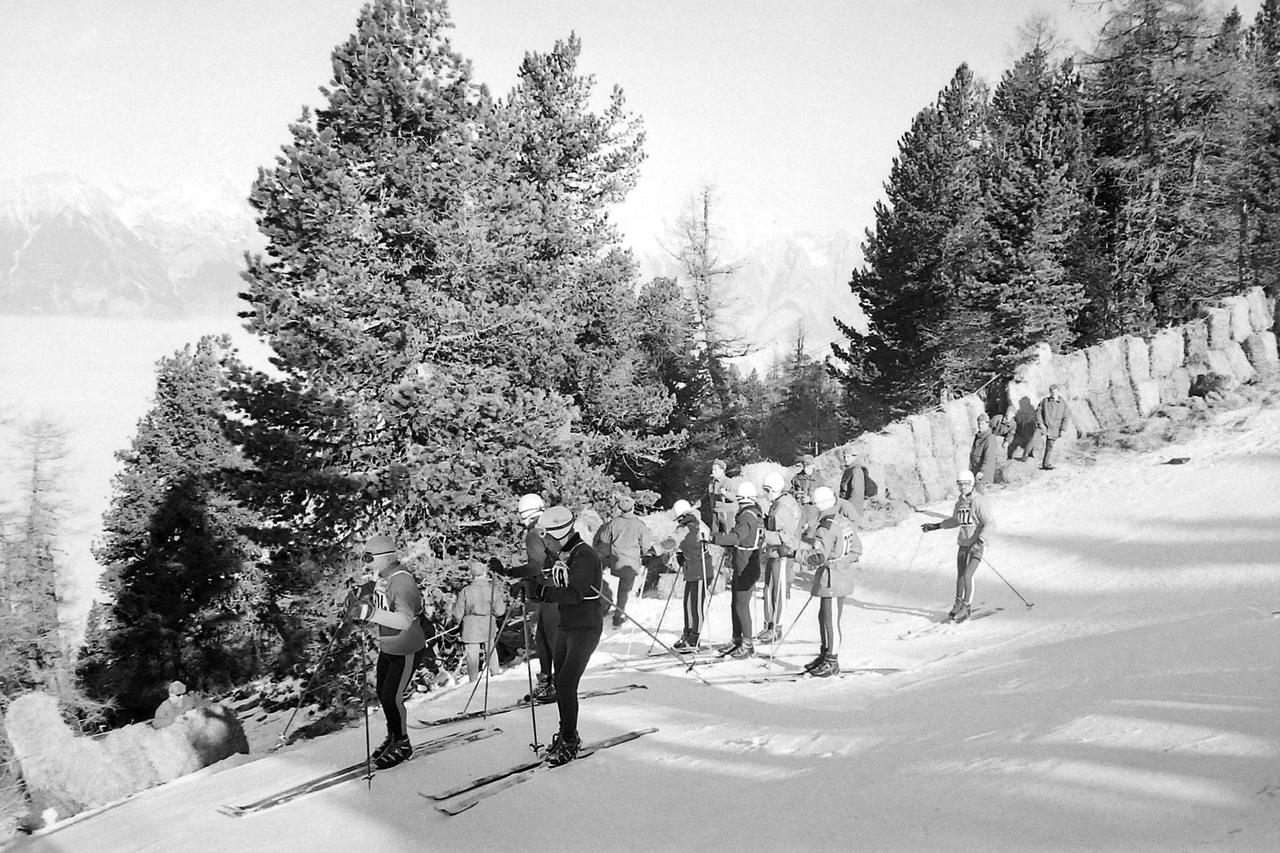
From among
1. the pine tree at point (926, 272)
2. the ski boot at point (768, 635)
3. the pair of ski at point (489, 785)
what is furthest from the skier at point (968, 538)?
the pine tree at point (926, 272)

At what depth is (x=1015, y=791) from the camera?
489 centimetres

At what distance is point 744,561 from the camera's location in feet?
35.7

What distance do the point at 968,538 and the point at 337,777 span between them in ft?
29.3

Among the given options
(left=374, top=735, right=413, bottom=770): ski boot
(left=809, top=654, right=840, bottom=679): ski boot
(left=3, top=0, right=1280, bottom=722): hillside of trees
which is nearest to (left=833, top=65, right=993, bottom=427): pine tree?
(left=3, top=0, right=1280, bottom=722): hillside of trees

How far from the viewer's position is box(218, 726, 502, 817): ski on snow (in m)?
7.01

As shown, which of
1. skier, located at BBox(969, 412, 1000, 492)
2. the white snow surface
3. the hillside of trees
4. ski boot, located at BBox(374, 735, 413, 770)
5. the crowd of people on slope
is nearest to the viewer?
the white snow surface

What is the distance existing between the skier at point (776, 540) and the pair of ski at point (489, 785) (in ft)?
16.0

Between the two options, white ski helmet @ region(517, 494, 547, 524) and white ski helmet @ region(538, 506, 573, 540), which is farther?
white ski helmet @ region(517, 494, 547, 524)

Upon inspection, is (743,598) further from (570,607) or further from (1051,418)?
(1051,418)

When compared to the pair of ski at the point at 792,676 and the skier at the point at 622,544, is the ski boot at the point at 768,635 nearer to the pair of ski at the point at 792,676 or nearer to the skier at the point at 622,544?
the pair of ski at the point at 792,676

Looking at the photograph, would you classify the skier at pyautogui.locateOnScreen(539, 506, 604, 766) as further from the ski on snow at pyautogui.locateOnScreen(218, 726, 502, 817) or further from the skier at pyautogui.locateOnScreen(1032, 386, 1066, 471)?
the skier at pyautogui.locateOnScreen(1032, 386, 1066, 471)

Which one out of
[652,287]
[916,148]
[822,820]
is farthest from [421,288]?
[916,148]

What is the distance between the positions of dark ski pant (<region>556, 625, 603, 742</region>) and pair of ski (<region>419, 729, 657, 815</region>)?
0.38 meters

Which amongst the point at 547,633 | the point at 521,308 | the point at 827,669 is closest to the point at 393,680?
the point at 547,633
